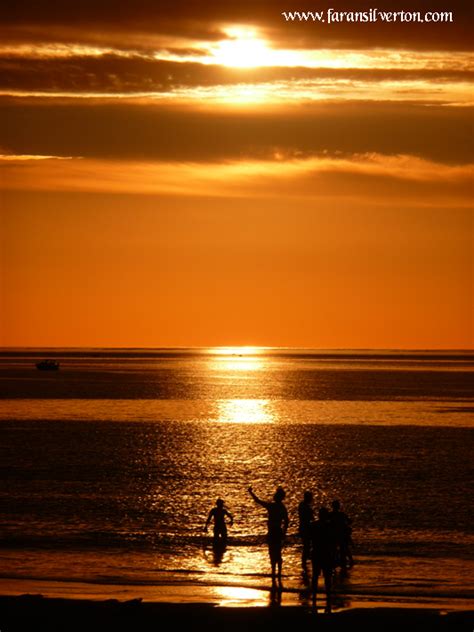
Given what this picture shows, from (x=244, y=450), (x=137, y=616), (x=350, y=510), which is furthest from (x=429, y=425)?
(x=137, y=616)

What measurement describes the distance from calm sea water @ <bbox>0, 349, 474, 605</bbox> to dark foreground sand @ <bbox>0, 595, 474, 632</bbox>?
3.75 metres

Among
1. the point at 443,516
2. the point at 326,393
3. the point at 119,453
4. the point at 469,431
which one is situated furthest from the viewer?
the point at 326,393

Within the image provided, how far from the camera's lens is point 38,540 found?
37.2 meters

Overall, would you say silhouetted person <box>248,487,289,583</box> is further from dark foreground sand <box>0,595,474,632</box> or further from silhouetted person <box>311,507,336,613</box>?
dark foreground sand <box>0,595,474,632</box>

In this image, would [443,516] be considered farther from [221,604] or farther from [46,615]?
[46,615]

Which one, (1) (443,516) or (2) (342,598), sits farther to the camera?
(1) (443,516)

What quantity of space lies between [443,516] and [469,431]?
45.2 metres

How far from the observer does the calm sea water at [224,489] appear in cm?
3256

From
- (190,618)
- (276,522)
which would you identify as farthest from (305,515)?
(190,618)

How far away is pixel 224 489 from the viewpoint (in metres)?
51.6

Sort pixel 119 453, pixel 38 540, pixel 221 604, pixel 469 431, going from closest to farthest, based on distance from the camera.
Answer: pixel 221 604, pixel 38 540, pixel 119 453, pixel 469 431

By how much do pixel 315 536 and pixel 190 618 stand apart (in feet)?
13.0

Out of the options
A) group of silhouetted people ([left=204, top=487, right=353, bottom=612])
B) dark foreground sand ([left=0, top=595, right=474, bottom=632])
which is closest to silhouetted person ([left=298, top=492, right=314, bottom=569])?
group of silhouetted people ([left=204, top=487, right=353, bottom=612])

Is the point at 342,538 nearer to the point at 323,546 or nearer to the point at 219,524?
the point at 219,524
